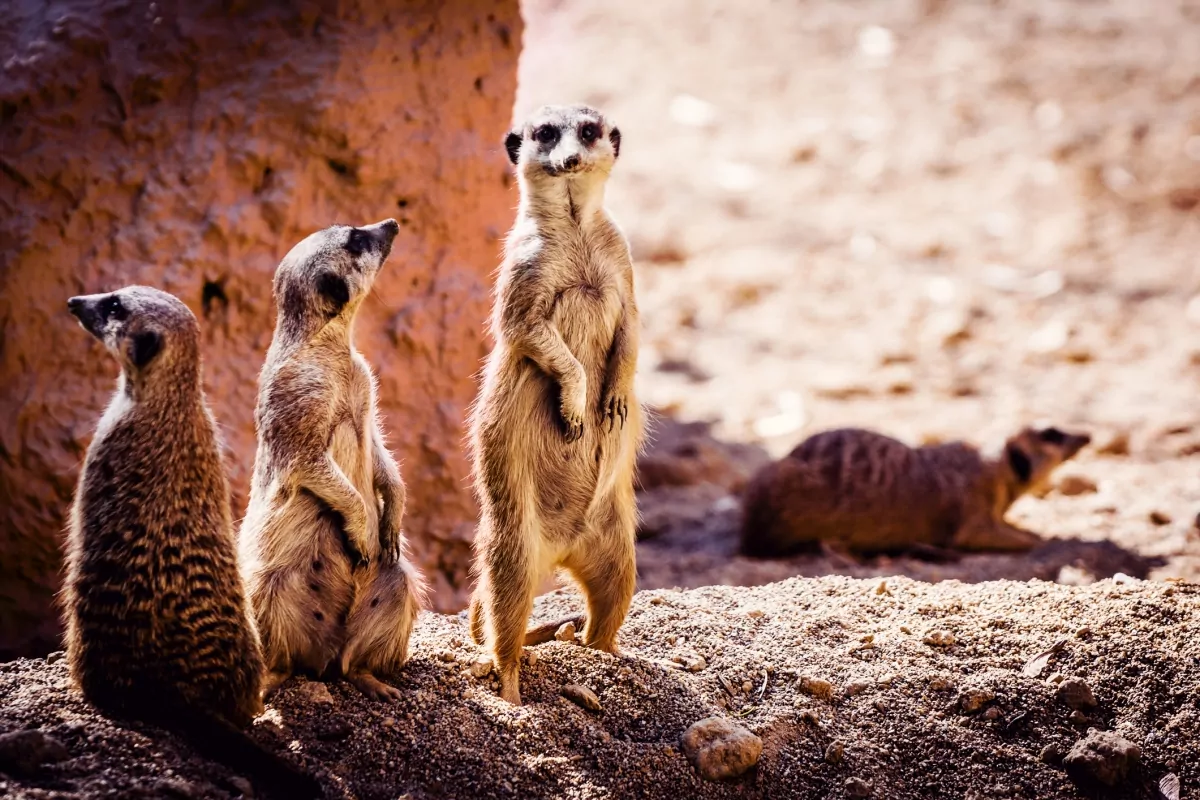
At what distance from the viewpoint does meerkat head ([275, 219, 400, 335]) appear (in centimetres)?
265

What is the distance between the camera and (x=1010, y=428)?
624 cm

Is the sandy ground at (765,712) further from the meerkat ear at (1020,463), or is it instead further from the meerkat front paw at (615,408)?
the meerkat ear at (1020,463)

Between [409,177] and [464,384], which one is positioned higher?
[409,177]

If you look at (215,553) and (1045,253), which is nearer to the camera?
Result: (215,553)

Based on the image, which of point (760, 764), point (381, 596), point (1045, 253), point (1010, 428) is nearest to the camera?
point (760, 764)

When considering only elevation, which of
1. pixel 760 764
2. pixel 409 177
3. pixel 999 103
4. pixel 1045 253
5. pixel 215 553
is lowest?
pixel 760 764

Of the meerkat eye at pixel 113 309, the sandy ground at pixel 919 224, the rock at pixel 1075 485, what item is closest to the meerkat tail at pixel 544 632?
the meerkat eye at pixel 113 309

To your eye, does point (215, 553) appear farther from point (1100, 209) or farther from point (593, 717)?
point (1100, 209)

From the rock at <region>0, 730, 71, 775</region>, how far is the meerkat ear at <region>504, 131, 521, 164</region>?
1.65m

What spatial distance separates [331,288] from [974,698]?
1.74 m

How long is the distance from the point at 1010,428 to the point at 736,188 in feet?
11.3

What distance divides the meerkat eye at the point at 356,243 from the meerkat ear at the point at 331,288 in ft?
0.25

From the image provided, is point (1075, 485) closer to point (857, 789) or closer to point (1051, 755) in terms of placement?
point (1051, 755)

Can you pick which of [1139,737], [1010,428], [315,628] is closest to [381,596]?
[315,628]
